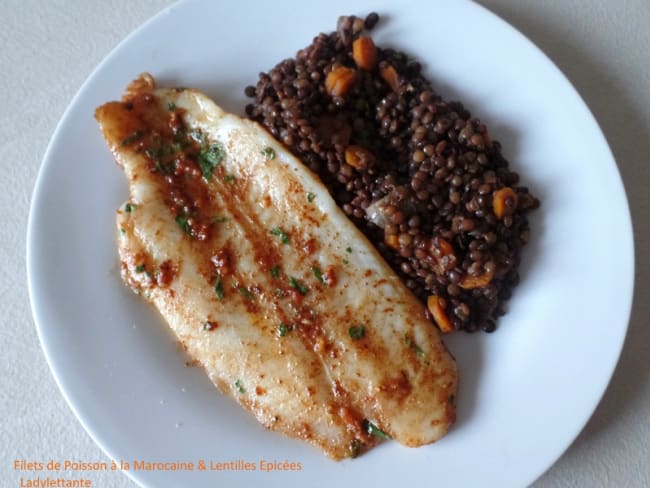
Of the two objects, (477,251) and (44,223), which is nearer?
(477,251)

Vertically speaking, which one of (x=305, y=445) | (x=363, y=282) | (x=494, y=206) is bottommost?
(x=305, y=445)

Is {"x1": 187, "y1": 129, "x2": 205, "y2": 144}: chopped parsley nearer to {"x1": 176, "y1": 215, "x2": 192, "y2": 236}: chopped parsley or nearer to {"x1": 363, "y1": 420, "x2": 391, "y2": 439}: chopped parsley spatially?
{"x1": 176, "y1": 215, "x2": 192, "y2": 236}: chopped parsley

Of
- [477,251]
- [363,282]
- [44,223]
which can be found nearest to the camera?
[477,251]

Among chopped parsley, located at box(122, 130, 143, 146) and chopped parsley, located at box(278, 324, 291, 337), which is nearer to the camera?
chopped parsley, located at box(278, 324, 291, 337)

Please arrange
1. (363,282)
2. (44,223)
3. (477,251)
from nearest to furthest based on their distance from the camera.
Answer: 1. (477,251)
2. (363,282)
3. (44,223)

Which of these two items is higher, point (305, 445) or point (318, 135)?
point (318, 135)

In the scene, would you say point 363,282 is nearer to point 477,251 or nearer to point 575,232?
point 477,251

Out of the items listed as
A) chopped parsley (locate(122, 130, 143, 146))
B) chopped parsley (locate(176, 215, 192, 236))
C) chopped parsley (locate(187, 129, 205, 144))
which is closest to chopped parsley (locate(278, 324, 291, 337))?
chopped parsley (locate(176, 215, 192, 236))

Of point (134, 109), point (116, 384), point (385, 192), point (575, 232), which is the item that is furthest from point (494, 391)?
point (134, 109)
